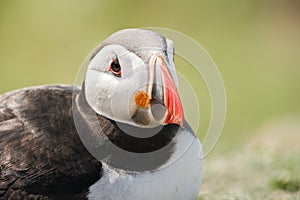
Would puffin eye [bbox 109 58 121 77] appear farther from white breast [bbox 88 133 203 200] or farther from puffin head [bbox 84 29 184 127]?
white breast [bbox 88 133 203 200]

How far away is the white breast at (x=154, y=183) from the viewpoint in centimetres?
554

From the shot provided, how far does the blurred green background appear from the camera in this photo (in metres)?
16.7

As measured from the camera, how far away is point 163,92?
201 inches

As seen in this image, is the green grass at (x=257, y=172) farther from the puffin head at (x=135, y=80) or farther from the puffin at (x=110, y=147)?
the puffin head at (x=135, y=80)

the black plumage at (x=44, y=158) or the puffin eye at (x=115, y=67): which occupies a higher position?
the puffin eye at (x=115, y=67)

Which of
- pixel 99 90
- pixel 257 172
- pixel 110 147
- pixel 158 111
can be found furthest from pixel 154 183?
pixel 257 172

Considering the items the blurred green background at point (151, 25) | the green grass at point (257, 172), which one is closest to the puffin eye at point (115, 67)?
the green grass at point (257, 172)

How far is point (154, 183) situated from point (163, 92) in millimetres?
844

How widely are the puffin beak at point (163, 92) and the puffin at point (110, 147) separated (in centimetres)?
11

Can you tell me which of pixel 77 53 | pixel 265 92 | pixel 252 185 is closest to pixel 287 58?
pixel 265 92

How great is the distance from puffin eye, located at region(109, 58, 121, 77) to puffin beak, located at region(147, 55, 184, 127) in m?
0.37

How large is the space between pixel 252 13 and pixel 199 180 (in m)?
12.3

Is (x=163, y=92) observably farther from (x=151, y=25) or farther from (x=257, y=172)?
(x=151, y=25)

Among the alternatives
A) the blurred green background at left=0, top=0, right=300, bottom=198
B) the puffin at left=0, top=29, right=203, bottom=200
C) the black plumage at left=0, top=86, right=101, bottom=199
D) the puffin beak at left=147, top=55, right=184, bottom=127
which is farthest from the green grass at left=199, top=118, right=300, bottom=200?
the blurred green background at left=0, top=0, right=300, bottom=198
